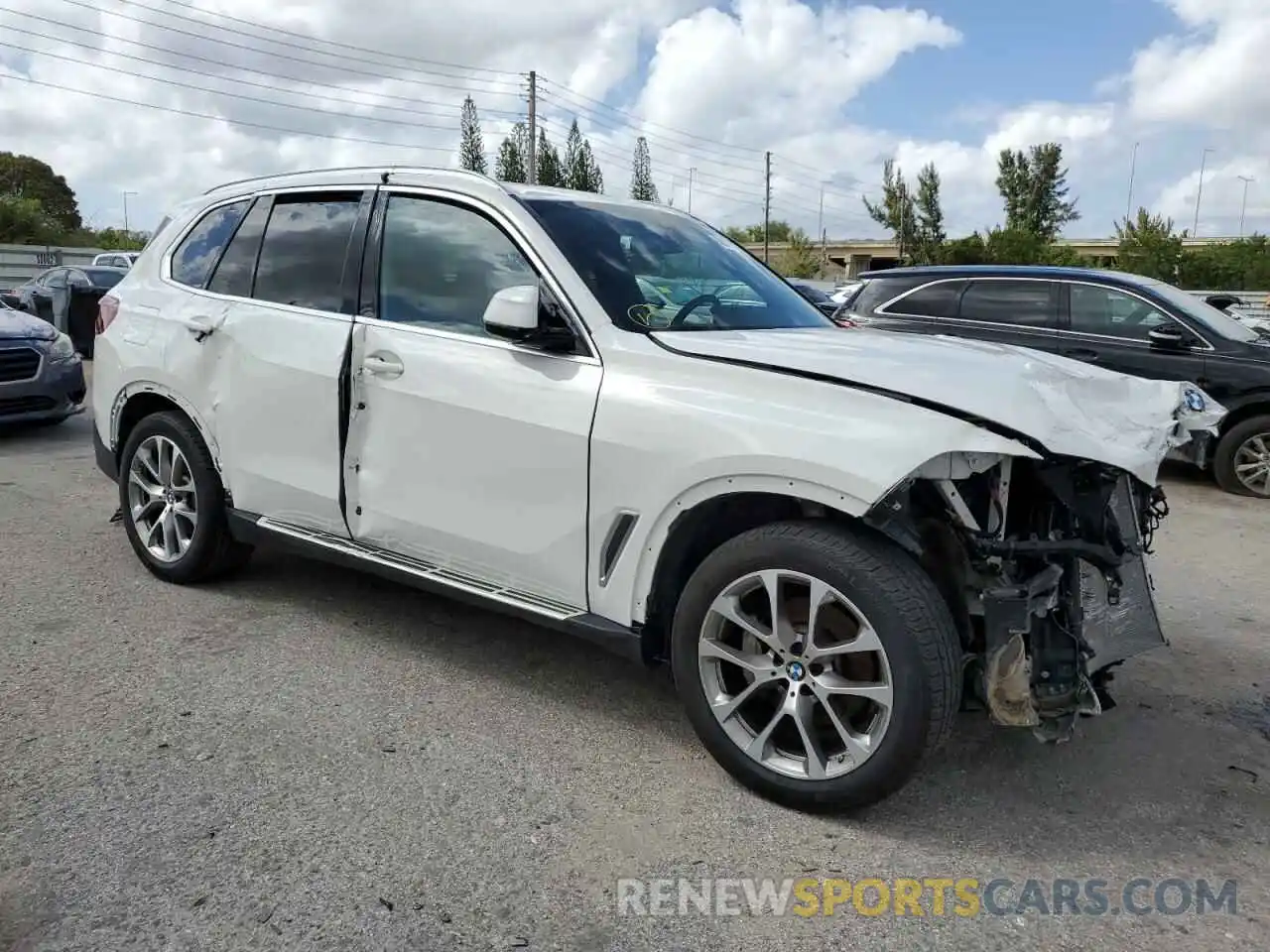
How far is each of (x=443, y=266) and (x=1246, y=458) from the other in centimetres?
709

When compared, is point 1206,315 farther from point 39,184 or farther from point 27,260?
point 39,184

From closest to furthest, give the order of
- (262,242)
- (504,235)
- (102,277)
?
(504,235) → (262,242) → (102,277)

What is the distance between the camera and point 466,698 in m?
3.70

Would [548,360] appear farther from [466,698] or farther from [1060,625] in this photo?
[1060,625]

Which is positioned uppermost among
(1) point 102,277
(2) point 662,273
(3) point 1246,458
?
(1) point 102,277

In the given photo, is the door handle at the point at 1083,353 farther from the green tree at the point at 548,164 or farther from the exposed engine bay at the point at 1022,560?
the green tree at the point at 548,164

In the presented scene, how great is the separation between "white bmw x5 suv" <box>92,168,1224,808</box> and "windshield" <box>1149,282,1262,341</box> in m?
5.42

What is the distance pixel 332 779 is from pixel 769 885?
1364 mm

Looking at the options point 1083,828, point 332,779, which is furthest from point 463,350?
point 1083,828

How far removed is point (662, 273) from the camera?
374 centimetres

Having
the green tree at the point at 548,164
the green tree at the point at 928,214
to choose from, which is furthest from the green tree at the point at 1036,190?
the green tree at the point at 548,164

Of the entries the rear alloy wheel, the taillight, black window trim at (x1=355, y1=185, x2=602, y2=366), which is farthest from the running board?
the rear alloy wheel

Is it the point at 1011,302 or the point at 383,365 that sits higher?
the point at 1011,302

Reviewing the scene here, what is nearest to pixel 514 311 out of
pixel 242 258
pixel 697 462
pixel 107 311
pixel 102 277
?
pixel 697 462
